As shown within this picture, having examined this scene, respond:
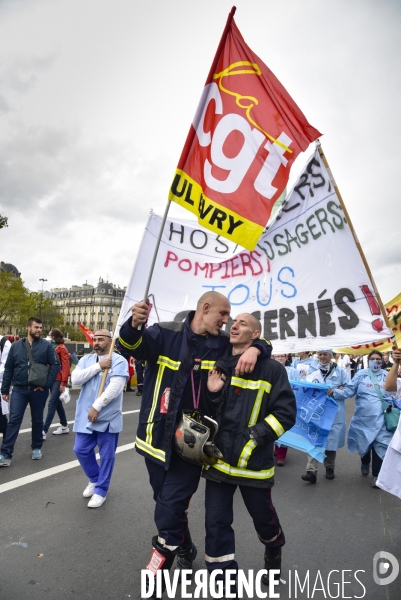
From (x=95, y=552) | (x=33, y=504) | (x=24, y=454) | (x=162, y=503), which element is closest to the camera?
(x=162, y=503)

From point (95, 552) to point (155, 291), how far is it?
8.36 ft

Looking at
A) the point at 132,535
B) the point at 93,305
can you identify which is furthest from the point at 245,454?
the point at 93,305

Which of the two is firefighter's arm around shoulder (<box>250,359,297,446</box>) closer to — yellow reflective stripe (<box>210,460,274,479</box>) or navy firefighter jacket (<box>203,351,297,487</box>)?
navy firefighter jacket (<box>203,351,297,487</box>)

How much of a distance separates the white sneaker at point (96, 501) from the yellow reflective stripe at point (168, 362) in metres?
2.16

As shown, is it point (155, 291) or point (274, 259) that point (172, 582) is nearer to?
point (155, 291)

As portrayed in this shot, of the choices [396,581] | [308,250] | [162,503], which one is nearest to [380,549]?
[396,581]

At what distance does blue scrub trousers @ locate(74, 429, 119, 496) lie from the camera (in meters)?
4.42

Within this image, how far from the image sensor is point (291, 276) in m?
4.42

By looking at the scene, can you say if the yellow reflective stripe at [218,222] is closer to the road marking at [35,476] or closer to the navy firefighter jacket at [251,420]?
the navy firefighter jacket at [251,420]

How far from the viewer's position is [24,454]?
6223 mm

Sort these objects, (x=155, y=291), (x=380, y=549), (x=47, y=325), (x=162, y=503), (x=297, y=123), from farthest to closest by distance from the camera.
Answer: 1. (x=47, y=325)
2. (x=155, y=291)
3. (x=297, y=123)
4. (x=380, y=549)
5. (x=162, y=503)

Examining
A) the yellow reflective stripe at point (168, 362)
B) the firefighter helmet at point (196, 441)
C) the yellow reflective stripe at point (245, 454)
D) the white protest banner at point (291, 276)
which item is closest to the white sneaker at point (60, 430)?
the white protest banner at point (291, 276)

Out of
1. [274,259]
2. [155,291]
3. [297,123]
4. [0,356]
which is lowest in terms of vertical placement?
[0,356]

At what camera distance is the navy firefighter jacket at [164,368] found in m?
2.87
